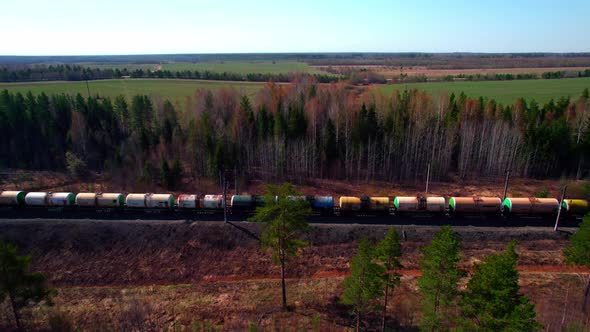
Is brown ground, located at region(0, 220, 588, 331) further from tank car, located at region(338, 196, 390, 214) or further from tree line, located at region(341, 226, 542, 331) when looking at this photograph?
tree line, located at region(341, 226, 542, 331)

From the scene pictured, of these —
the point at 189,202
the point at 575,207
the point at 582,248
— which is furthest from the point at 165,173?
the point at 575,207

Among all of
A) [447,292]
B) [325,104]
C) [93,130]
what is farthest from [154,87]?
[447,292]

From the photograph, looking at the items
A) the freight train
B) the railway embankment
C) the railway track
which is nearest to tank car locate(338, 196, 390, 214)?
the freight train

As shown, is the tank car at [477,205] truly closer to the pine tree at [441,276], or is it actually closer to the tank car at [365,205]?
the tank car at [365,205]

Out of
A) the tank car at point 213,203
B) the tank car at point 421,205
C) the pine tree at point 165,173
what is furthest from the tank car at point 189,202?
the tank car at point 421,205

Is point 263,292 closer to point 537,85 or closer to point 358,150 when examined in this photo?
point 358,150
